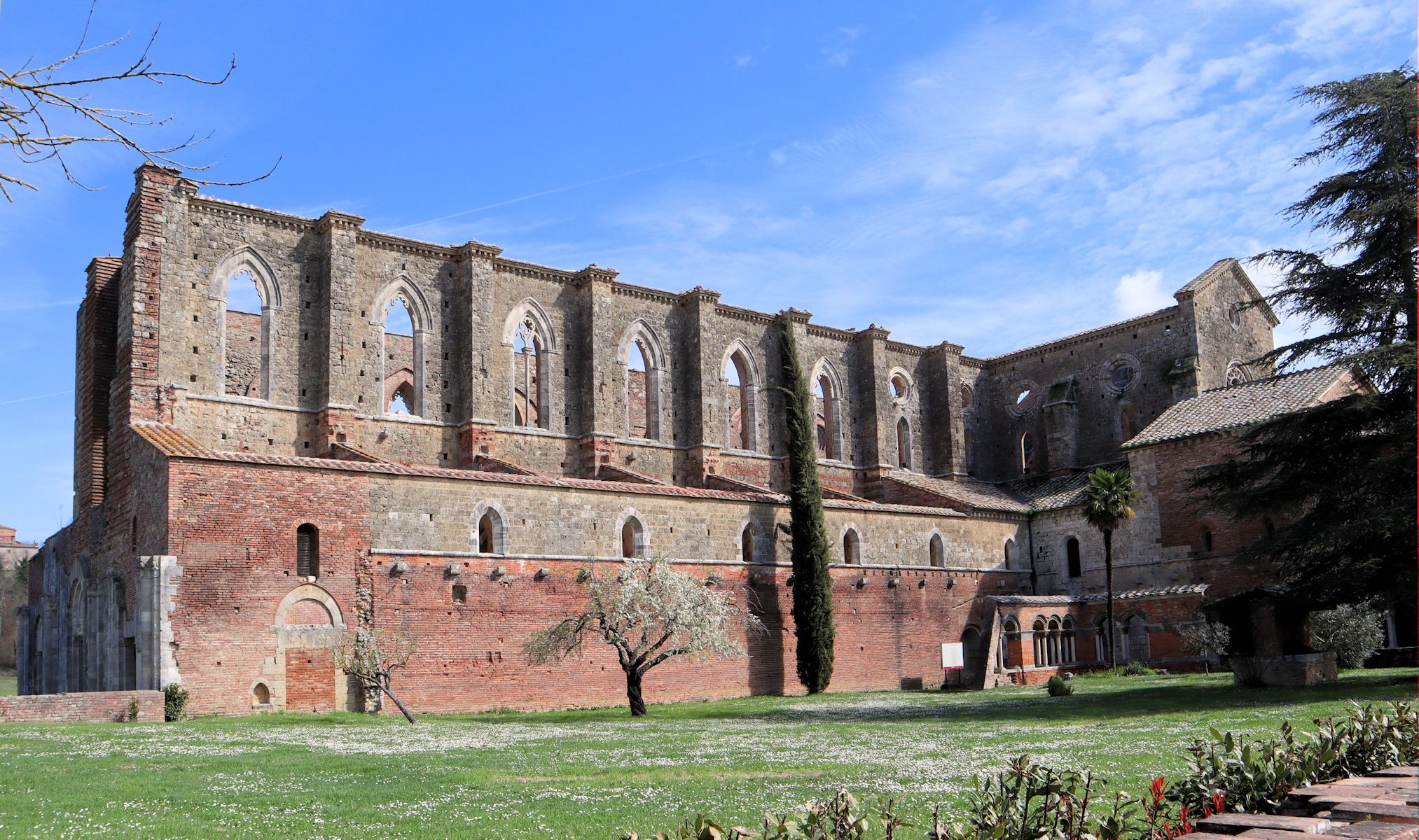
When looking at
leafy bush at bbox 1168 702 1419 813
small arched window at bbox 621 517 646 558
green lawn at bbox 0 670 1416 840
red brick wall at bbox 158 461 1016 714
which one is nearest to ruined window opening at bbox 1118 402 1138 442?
red brick wall at bbox 158 461 1016 714

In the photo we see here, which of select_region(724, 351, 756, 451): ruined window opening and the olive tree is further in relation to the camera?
select_region(724, 351, 756, 451): ruined window opening

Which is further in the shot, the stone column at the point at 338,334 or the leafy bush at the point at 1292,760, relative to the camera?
the stone column at the point at 338,334

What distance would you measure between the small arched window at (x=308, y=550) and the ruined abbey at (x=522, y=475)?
5 centimetres

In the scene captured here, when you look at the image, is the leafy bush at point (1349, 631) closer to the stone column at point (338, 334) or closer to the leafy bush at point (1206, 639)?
the leafy bush at point (1206, 639)

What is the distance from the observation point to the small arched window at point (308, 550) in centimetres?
2425

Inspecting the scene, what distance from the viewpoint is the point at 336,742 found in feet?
56.0

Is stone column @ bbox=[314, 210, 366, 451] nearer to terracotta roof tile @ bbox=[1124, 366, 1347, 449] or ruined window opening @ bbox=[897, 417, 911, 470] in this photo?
ruined window opening @ bbox=[897, 417, 911, 470]

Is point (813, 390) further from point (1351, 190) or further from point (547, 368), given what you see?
point (1351, 190)

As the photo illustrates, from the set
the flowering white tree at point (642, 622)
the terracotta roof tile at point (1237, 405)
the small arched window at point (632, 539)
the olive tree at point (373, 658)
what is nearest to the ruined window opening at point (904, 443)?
the terracotta roof tile at point (1237, 405)

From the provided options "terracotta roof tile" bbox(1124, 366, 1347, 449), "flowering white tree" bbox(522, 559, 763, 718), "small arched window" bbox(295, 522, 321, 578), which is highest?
"terracotta roof tile" bbox(1124, 366, 1347, 449)

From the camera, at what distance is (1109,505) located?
34781 mm

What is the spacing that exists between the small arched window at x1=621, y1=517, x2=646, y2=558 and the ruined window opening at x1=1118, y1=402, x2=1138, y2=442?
21363 millimetres

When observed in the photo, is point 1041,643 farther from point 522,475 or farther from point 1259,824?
point 1259,824

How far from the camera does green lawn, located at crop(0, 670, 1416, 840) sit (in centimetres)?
1003
